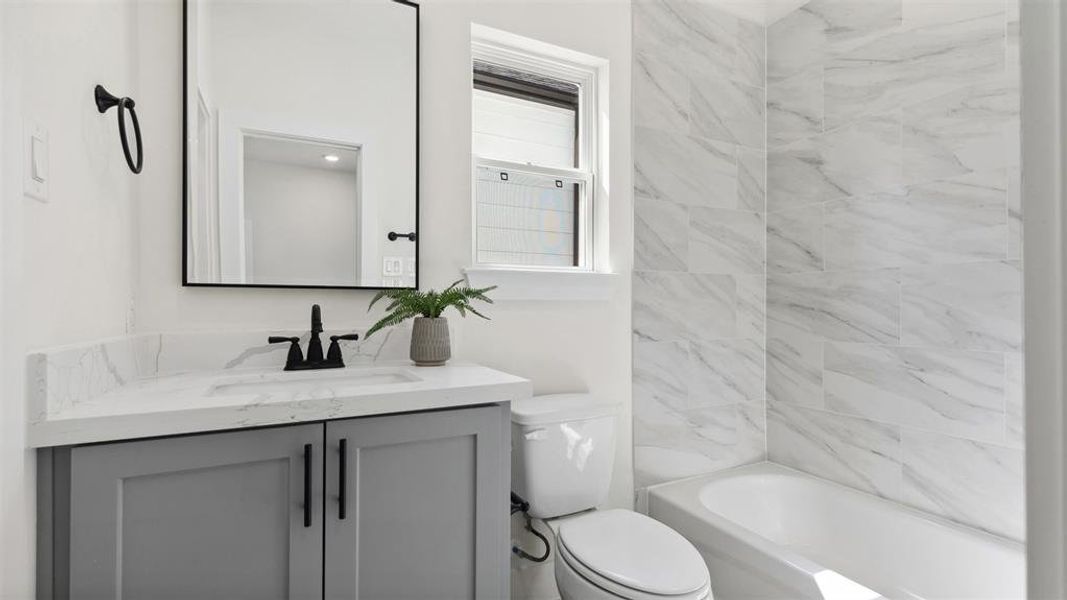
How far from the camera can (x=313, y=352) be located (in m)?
1.50

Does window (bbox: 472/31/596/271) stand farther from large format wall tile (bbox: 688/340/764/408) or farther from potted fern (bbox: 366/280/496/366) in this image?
large format wall tile (bbox: 688/340/764/408)

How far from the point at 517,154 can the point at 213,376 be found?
129cm

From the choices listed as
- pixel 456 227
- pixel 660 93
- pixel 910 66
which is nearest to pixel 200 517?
pixel 456 227

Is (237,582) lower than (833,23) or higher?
lower

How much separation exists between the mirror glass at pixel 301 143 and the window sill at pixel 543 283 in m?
0.26

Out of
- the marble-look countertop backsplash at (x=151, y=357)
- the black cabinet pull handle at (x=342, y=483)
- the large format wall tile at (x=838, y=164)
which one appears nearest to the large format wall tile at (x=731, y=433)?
the large format wall tile at (x=838, y=164)

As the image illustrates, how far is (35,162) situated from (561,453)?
1412 mm

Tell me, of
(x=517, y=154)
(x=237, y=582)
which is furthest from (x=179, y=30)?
(x=237, y=582)

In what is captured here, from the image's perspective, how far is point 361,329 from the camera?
5.37 ft

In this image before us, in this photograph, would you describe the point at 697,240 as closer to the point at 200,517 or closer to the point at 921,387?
the point at 921,387

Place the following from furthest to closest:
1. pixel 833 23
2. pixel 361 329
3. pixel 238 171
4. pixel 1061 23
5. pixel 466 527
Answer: pixel 833 23, pixel 361 329, pixel 238 171, pixel 466 527, pixel 1061 23

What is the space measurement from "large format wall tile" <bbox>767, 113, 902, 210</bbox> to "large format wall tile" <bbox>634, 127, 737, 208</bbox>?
0.22m

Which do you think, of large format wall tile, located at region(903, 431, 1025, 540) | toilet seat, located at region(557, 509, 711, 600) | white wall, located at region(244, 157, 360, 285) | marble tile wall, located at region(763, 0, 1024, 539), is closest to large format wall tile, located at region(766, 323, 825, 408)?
marble tile wall, located at region(763, 0, 1024, 539)

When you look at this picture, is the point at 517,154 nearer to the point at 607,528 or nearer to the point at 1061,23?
the point at 607,528
